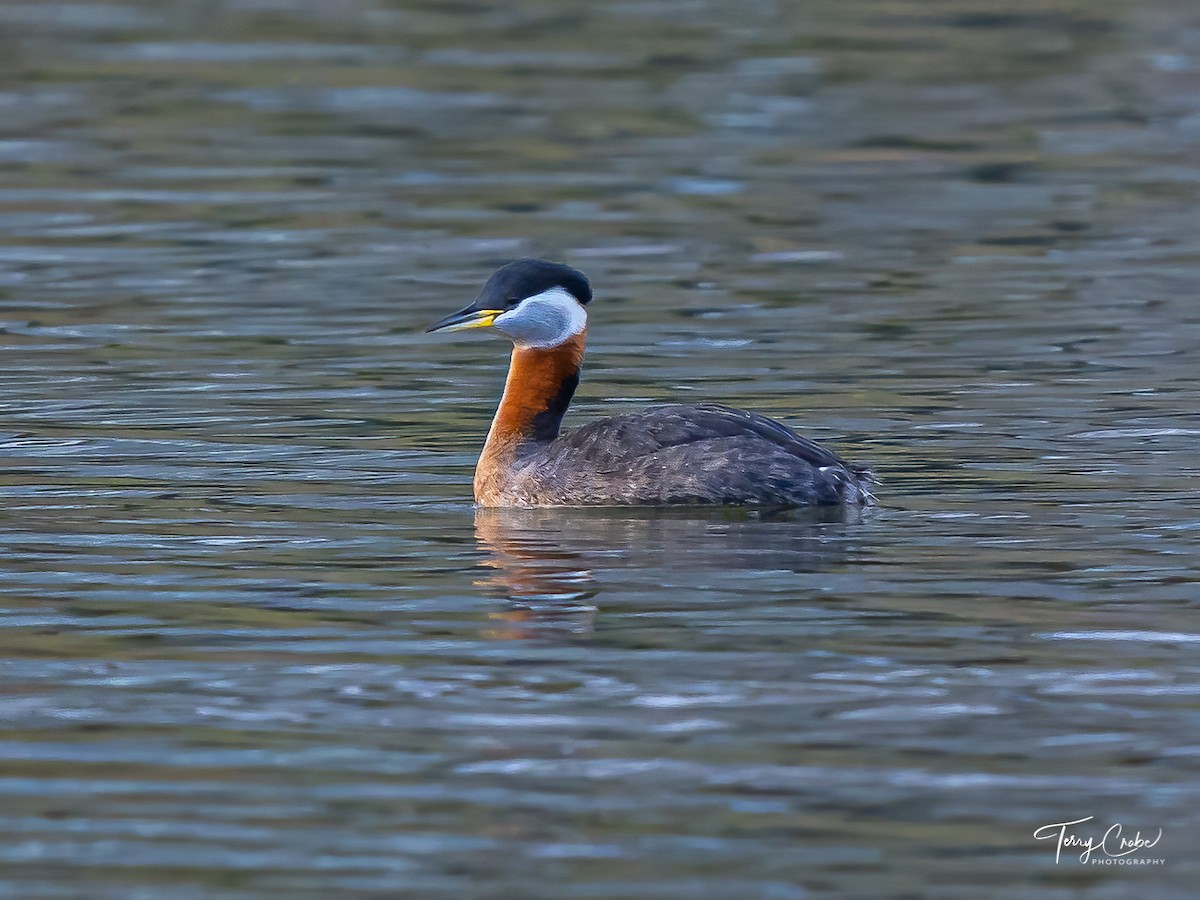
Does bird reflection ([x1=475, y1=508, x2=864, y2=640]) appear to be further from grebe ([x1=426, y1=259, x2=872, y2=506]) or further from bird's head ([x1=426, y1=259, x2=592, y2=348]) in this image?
bird's head ([x1=426, y1=259, x2=592, y2=348])

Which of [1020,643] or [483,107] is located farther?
[483,107]

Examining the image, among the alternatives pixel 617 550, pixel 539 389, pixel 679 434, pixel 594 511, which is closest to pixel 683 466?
pixel 679 434

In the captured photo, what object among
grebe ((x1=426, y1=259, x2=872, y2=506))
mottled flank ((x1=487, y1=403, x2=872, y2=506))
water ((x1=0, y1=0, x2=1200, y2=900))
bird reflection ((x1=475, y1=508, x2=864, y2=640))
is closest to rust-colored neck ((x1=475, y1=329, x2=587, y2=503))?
grebe ((x1=426, y1=259, x2=872, y2=506))

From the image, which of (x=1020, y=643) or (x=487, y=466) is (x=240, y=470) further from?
(x=1020, y=643)

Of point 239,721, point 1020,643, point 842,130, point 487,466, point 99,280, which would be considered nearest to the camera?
point 239,721

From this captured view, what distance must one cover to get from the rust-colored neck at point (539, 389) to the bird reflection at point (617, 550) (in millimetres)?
656

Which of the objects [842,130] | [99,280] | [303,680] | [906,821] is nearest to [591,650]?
[303,680]

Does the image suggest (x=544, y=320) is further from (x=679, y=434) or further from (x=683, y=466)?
(x=683, y=466)

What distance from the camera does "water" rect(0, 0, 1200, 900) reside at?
7.38 m

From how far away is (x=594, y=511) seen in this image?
12133 mm

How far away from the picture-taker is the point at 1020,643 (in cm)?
912

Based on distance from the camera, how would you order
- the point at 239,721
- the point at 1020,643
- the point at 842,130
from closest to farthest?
the point at 239,721
the point at 1020,643
the point at 842,130

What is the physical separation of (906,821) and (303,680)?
2.42 m

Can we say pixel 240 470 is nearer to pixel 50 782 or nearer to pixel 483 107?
pixel 50 782
